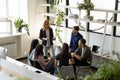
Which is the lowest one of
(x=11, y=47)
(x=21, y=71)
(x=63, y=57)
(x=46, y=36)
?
(x=11, y=47)

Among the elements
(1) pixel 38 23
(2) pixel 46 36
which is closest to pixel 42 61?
(2) pixel 46 36

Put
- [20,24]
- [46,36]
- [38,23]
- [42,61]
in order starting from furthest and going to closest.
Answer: [38,23], [20,24], [46,36], [42,61]

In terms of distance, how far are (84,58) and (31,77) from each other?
2143mm

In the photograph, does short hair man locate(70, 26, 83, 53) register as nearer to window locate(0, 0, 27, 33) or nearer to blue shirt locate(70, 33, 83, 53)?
blue shirt locate(70, 33, 83, 53)

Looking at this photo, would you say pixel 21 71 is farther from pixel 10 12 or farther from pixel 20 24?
pixel 10 12

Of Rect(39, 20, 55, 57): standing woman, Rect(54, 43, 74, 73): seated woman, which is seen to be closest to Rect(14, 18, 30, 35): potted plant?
Rect(39, 20, 55, 57): standing woman

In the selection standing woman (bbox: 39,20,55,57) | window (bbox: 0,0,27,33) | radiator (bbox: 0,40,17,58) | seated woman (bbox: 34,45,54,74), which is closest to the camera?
seated woman (bbox: 34,45,54,74)

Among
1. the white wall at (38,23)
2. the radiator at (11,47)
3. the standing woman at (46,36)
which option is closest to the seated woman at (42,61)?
the standing woman at (46,36)

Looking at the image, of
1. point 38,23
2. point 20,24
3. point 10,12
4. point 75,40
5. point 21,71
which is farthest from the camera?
point 38,23

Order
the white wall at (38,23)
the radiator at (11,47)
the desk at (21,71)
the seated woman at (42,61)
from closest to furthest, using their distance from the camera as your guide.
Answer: the desk at (21,71) → the seated woman at (42,61) → the white wall at (38,23) → the radiator at (11,47)

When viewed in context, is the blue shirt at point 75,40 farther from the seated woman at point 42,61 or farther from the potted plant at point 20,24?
the potted plant at point 20,24

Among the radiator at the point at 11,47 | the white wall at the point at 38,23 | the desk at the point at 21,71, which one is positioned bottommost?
the radiator at the point at 11,47

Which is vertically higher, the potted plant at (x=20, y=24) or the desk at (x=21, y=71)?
the potted plant at (x=20, y=24)

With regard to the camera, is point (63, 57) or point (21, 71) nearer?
point (21, 71)
